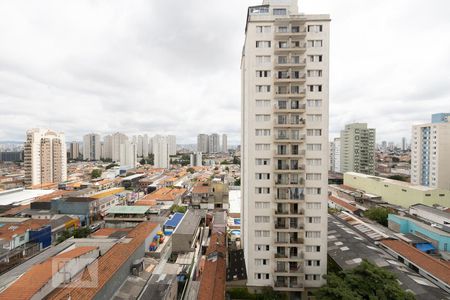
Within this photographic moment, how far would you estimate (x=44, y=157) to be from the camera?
63688mm

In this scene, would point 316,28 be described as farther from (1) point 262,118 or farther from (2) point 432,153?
(2) point 432,153

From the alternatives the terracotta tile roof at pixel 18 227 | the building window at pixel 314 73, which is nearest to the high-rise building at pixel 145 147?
the terracotta tile roof at pixel 18 227

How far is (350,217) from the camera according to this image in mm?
31594

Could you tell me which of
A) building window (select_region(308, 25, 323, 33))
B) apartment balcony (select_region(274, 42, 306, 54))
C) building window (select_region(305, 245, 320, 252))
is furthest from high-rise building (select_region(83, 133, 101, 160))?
building window (select_region(308, 25, 323, 33))

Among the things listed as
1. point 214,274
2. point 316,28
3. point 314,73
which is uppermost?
point 316,28

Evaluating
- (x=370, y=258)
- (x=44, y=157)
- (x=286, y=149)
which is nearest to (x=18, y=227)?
A: (x=286, y=149)

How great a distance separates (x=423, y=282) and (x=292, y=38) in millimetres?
21003

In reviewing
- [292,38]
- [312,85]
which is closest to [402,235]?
[312,85]

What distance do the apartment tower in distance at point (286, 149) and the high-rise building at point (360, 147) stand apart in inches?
2464

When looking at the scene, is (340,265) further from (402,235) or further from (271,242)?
(402,235)

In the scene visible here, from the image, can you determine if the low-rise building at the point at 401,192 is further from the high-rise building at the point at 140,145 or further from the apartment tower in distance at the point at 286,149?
the high-rise building at the point at 140,145

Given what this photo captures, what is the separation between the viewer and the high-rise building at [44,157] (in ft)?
197

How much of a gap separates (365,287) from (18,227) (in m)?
36.1

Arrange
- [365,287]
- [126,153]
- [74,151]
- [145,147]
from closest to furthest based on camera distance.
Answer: [365,287] < [126,153] < [74,151] < [145,147]
